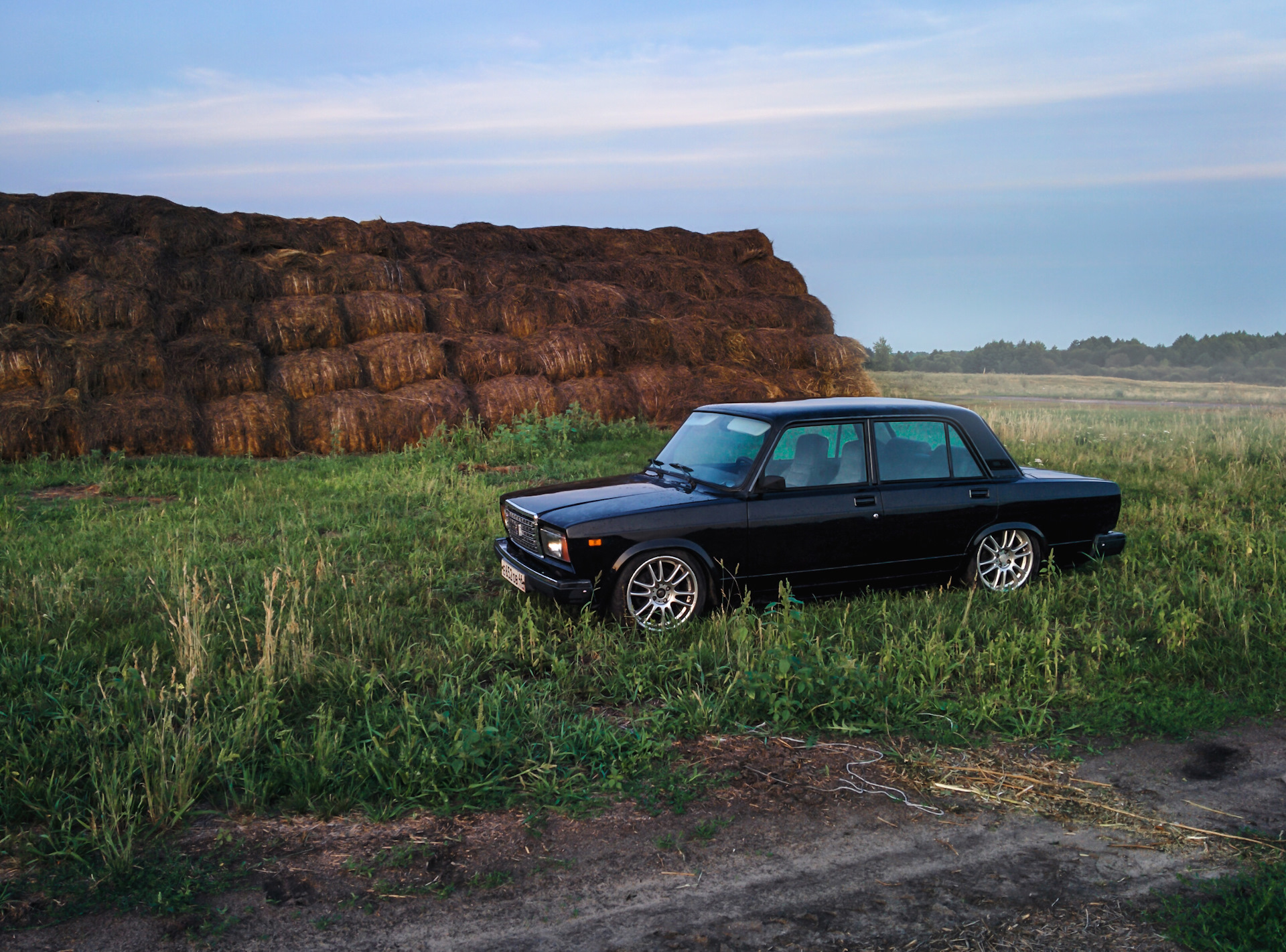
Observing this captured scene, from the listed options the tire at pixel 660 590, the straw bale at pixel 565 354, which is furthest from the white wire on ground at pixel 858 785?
the straw bale at pixel 565 354

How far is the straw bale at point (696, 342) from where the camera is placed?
65.1ft

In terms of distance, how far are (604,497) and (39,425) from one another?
36.6 feet

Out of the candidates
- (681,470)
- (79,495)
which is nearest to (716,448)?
(681,470)

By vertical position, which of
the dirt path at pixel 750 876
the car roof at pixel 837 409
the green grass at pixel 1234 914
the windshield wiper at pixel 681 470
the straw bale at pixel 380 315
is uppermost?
the straw bale at pixel 380 315

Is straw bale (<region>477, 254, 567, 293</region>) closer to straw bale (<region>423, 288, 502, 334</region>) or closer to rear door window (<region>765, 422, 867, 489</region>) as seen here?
straw bale (<region>423, 288, 502, 334</region>)

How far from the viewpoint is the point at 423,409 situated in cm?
1628

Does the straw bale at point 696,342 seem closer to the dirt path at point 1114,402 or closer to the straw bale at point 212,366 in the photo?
the straw bale at point 212,366

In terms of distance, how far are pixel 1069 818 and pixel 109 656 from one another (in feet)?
17.9

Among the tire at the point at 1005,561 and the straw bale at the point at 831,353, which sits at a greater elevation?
the straw bale at the point at 831,353

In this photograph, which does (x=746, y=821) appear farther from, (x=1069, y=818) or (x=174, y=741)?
(x=174, y=741)

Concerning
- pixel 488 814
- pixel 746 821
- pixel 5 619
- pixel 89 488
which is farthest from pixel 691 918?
pixel 89 488

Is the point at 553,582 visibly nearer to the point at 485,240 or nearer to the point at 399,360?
the point at 399,360

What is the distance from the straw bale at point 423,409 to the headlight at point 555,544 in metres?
10.1

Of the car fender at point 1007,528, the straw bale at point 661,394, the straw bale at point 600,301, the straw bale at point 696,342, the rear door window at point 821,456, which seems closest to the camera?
Answer: the rear door window at point 821,456
